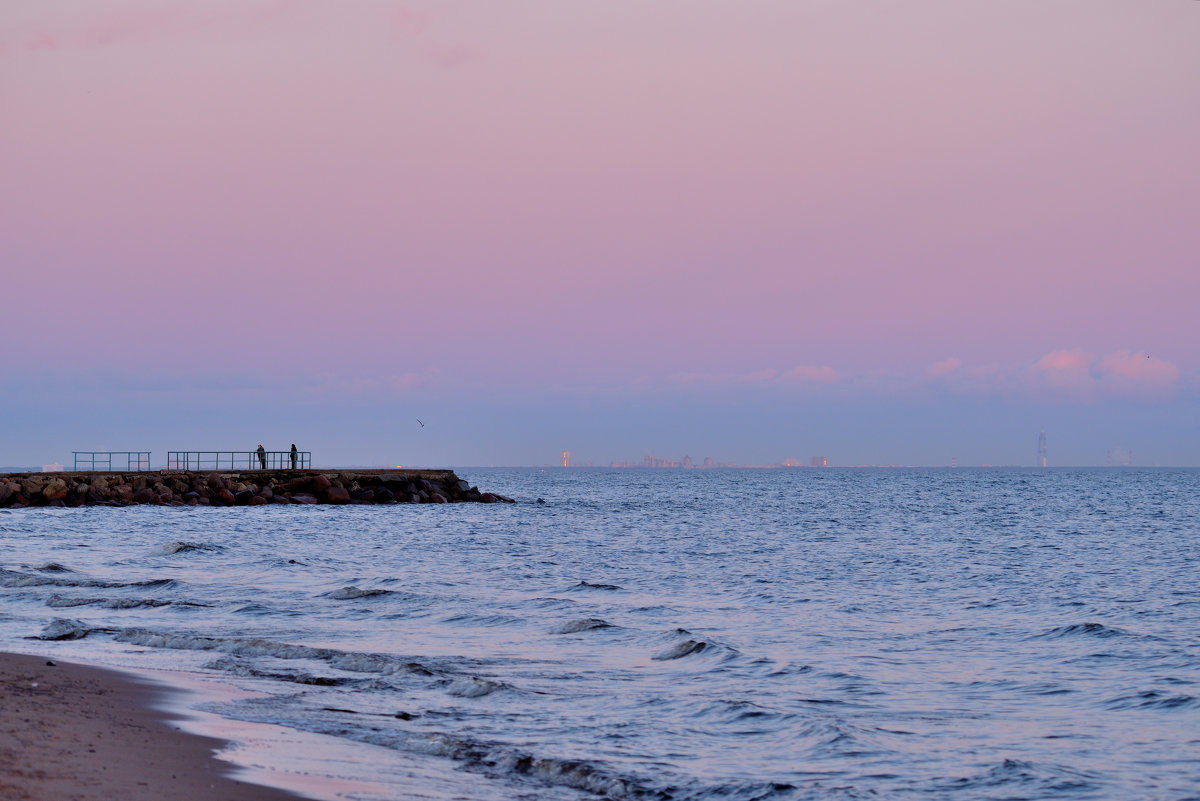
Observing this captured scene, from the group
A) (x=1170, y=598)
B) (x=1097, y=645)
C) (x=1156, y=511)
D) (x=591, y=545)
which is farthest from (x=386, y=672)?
(x=1156, y=511)

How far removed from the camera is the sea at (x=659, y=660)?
988 cm

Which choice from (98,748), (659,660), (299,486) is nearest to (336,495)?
(299,486)

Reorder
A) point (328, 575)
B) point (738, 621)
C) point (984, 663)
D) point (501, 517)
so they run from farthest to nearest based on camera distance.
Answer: point (501, 517) → point (328, 575) → point (738, 621) → point (984, 663)

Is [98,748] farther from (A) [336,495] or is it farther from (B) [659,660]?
(A) [336,495]

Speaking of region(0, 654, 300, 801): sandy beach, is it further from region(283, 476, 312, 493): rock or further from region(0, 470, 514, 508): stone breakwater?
region(283, 476, 312, 493): rock

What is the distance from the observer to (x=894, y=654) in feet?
53.7

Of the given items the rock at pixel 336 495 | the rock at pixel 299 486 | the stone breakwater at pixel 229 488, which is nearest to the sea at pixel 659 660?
the stone breakwater at pixel 229 488

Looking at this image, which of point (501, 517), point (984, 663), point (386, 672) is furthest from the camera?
point (501, 517)

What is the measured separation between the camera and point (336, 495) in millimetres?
63250

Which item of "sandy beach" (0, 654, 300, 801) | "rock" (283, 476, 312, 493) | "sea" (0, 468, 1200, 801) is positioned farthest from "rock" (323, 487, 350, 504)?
"sandy beach" (0, 654, 300, 801)

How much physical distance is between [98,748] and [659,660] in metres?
8.25

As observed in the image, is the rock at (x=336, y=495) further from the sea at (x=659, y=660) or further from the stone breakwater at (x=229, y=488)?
the sea at (x=659, y=660)

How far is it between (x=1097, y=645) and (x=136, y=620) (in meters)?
15.5

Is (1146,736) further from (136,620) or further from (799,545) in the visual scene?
(799,545)
